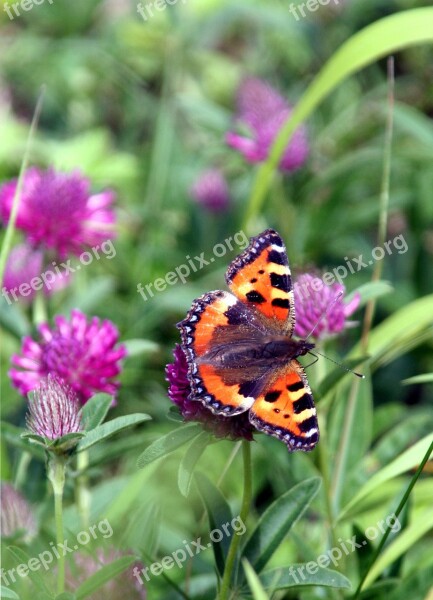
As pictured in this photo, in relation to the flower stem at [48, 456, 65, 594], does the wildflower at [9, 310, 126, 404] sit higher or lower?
higher

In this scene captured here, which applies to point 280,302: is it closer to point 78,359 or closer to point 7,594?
point 78,359

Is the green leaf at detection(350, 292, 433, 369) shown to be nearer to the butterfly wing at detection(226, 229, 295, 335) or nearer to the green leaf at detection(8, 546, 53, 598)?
the butterfly wing at detection(226, 229, 295, 335)

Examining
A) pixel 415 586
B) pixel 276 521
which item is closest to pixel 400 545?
pixel 415 586

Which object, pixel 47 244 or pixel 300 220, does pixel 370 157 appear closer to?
pixel 300 220

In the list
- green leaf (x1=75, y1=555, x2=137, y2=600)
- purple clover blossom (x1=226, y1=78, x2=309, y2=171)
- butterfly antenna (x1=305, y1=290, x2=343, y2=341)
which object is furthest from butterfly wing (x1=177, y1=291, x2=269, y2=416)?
purple clover blossom (x1=226, y1=78, x2=309, y2=171)

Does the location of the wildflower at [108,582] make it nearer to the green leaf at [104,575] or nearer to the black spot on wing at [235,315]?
the green leaf at [104,575]

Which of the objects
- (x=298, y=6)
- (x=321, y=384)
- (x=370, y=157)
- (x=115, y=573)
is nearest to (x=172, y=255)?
(x=370, y=157)
